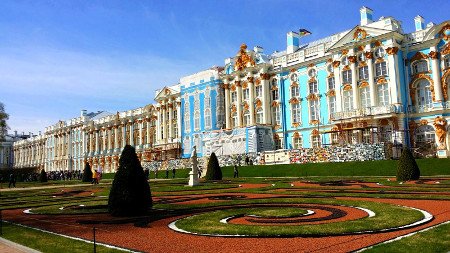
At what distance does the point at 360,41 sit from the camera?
4691cm

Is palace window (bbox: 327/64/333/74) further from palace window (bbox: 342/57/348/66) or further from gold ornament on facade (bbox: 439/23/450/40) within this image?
gold ornament on facade (bbox: 439/23/450/40)

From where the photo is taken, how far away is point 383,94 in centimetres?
4581

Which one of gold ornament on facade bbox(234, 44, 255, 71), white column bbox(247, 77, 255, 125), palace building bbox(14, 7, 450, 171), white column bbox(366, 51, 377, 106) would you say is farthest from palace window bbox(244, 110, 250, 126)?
white column bbox(366, 51, 377, 106)

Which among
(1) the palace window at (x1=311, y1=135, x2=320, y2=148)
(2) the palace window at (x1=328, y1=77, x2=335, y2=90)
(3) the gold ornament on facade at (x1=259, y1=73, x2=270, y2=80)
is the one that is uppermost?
(3) the gold ornament on facade at (x1=259, y1=73, x2=270, y2=80)

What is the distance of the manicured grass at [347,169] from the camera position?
31.9 meters

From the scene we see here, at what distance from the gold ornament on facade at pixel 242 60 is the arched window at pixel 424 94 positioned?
954 inches

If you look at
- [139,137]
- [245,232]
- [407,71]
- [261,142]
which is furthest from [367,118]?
[139,137]

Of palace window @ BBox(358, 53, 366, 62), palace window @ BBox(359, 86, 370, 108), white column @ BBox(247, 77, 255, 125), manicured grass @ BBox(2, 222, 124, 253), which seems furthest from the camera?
white column @ BBox(247, 77, 255, 125)

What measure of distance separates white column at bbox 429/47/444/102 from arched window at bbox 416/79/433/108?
0.95m

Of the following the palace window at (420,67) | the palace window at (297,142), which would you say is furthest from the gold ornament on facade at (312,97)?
the palace window at (420,67)

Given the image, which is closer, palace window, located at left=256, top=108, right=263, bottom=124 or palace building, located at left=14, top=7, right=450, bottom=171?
palace building, located at left=14, top=7, right=450, bottom=171

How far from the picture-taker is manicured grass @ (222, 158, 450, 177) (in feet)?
105

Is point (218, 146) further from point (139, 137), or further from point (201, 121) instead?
point (139, 137)

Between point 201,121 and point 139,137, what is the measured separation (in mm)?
23561
